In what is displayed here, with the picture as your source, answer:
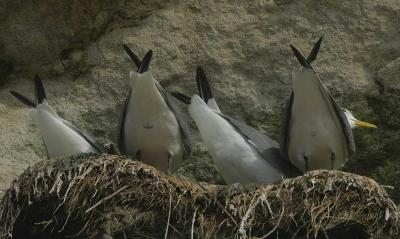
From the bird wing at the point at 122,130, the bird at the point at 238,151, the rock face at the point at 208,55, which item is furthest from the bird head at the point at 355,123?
the bird wing at the point at 122,130

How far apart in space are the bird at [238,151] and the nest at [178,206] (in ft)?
1.29

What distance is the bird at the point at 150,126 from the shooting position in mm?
4148

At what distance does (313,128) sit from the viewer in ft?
13.6

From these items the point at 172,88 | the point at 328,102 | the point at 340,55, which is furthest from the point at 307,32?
the point at 328,102

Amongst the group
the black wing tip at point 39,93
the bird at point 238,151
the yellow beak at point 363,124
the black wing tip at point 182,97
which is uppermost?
the black wing tip at point 39,93

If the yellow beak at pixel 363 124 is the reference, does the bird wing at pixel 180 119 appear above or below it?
above

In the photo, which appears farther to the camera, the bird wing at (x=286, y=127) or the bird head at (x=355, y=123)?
the bird head at (x=355, y=123)

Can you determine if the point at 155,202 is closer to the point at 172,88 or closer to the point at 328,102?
the point at 328,102

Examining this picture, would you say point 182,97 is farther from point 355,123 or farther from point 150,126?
point 355,123

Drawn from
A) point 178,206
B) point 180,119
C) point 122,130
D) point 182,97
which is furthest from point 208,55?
point 178,206

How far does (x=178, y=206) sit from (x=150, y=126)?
626mm

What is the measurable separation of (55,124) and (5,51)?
1.09 meters

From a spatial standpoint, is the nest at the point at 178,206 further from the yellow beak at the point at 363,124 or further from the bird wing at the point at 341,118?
the yellow beak at the point at 363,124

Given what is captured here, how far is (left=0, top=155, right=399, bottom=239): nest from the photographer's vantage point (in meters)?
3.62
